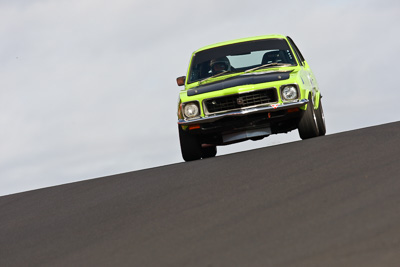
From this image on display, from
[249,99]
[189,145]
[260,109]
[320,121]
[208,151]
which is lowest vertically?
[208,151]

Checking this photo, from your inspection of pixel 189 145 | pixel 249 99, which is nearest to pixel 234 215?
pixel 249 99

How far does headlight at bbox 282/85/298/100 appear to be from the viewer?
455 inches

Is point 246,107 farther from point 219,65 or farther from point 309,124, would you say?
point 219,65

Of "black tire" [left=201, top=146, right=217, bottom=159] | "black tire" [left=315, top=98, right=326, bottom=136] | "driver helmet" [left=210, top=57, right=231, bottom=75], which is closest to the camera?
"black tire" [left=315, top=98, right=326, bottom=136]

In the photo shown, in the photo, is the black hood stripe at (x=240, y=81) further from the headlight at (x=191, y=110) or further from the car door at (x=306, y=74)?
the car door at (x=306, y=74)

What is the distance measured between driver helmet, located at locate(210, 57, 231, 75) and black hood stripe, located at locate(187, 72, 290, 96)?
0.99m

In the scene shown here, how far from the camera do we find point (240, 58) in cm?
1320

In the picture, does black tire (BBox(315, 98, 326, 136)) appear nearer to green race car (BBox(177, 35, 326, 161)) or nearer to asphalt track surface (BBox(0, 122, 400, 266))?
green race car (BBox(177, 35, 326, 161))

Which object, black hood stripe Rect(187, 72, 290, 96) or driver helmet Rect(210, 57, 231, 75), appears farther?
driver helmet Rect(210, 57, 231, 75)

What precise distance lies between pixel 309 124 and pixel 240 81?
1092 mm

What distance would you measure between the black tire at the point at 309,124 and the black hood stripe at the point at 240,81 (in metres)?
0.54

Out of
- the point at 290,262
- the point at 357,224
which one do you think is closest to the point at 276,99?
the point at 357,224

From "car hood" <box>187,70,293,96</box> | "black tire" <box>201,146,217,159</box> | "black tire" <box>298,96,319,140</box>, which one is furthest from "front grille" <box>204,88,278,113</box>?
"black tire" <box>201,146,217,159</box>

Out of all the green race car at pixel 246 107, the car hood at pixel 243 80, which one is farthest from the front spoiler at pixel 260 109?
the car hood at pixel 243 80
